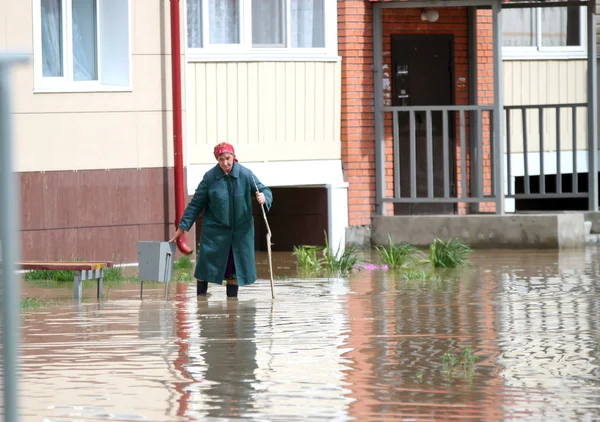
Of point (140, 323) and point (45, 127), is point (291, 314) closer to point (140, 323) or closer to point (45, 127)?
point (140, 323)

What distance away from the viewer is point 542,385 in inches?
295

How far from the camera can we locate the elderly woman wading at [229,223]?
12203 mm

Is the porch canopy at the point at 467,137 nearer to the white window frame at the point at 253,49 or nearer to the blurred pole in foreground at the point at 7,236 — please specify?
the white window frame at the point at 253,49

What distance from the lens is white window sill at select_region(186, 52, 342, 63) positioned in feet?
53.3

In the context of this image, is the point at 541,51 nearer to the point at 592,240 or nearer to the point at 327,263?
the point at 592,240

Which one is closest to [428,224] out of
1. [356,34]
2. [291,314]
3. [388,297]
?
[356,34]

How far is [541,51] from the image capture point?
774 inches

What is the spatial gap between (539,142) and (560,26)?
2.33 metres

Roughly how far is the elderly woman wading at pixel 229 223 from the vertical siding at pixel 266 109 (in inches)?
157

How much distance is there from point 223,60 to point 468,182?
4.25 meters

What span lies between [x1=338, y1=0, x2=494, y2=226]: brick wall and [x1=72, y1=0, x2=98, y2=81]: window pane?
140 inches

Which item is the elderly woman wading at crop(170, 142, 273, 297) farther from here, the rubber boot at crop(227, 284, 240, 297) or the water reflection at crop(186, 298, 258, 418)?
the water reflection at crop(186, 298, 258, 418)

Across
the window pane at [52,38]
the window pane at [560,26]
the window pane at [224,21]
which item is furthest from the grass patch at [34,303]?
the window pane at [560,26]

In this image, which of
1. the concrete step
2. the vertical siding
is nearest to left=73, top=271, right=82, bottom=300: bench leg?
the vertical siding
